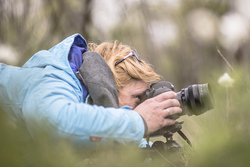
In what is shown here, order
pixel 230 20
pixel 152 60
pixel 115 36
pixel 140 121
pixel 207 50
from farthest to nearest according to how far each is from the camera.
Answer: pixel 115 36 → pixel 152 60 → pixel 207 50 → pixel 230 20 → pixel 140 121

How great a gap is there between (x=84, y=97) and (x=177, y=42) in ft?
4.68

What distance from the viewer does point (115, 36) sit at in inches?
122

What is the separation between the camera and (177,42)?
2354 millimetres

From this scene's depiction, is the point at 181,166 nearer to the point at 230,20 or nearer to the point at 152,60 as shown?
the point at 230,20

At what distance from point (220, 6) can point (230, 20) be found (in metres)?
0.47

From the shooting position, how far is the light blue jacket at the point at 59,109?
28.0 inches

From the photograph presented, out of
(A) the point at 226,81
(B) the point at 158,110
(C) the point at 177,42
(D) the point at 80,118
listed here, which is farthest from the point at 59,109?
(C) the point at 177,42

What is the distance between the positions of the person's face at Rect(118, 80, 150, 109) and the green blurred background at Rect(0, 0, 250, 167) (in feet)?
1.16

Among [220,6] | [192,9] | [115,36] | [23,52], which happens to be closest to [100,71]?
[23,52]

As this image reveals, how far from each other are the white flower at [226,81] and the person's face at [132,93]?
0.72 metres

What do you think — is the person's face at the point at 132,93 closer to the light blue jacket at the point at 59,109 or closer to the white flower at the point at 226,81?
the light blue jacket at the point at 59,109

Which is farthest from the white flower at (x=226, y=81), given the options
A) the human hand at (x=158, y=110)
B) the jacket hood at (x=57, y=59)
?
the jacket hood at (x=57, y=59)

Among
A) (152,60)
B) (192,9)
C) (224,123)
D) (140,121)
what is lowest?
(152,60)

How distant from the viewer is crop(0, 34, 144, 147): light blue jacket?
28.0 inches
